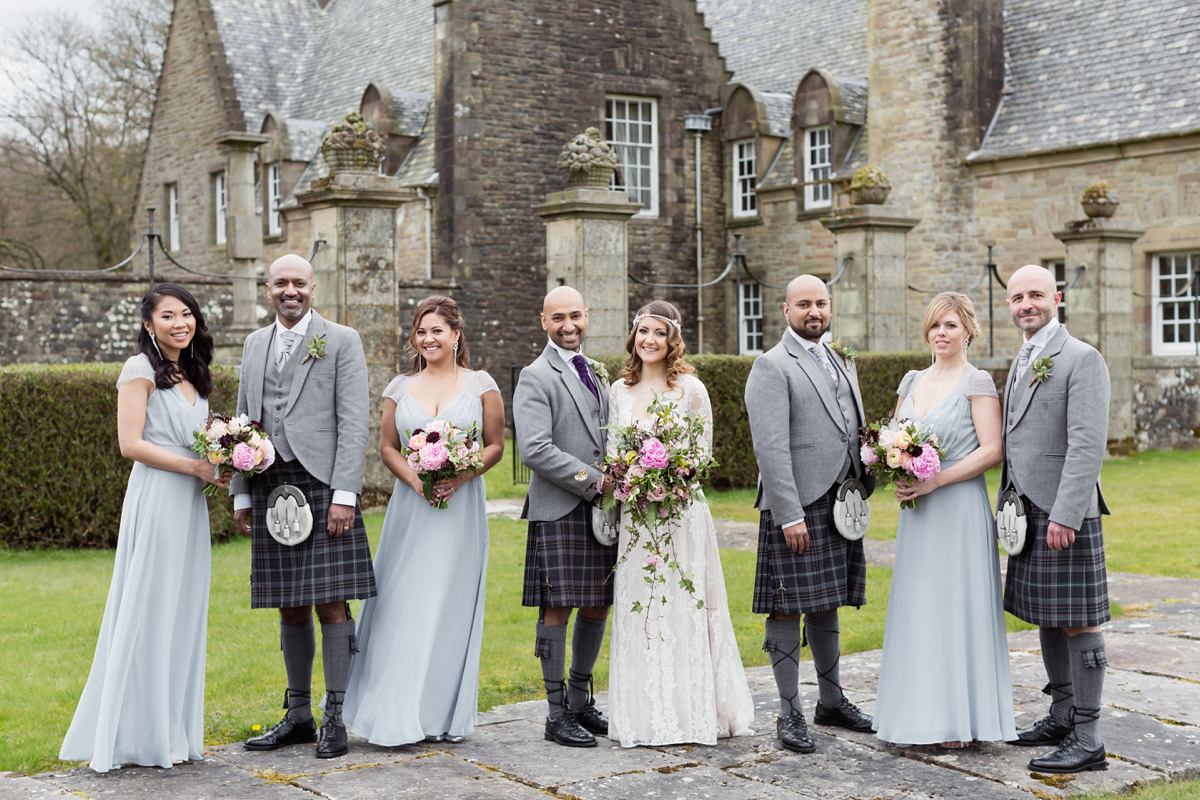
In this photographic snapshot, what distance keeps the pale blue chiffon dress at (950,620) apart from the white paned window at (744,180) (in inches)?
799

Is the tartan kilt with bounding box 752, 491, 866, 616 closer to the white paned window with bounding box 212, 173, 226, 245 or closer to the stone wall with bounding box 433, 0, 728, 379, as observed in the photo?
the stone wall with bounding box 433, 0, 728, 379

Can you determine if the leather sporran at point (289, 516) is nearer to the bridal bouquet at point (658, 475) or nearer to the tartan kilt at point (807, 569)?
the bridal bouquet at point (658, 475)

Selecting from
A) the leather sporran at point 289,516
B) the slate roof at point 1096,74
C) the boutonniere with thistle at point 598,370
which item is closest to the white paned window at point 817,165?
the slate roof at point 1096,74

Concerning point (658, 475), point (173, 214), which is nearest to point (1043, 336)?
point (658, 475)

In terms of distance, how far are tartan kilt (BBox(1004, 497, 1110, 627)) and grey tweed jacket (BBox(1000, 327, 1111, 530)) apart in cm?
10

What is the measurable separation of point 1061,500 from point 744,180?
21.0 meters

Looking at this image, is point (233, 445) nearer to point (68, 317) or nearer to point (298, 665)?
point (298, 665)

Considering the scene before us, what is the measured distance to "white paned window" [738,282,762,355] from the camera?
25281 mm

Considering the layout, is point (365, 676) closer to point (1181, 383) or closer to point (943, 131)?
point (1181, 383)

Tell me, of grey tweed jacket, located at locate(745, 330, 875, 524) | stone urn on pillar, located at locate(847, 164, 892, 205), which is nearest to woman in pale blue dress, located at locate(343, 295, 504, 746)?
grey tweed jacket, located at locate(745, 330, 875, 524)

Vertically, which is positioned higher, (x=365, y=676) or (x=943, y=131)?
(x=943, y=131)

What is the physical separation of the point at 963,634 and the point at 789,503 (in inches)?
34.2

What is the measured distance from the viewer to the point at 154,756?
530 centimetres

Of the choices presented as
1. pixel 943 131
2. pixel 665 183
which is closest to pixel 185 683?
pixel 943 131
